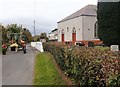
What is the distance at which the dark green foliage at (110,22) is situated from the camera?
78.6ft

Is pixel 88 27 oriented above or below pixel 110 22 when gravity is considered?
above

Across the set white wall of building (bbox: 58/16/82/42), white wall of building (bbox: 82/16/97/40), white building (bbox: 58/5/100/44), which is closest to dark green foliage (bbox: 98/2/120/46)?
white building (bbox: 58/5/100/44)

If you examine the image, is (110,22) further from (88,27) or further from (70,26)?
(70,26)

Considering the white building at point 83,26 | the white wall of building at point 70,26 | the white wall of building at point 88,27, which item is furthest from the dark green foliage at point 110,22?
the white wall of building at point 70,26

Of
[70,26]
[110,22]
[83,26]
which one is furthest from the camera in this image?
[70,26]

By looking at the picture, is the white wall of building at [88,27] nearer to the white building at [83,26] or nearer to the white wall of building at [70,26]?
the white building at [83,26]

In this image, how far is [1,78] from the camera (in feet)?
42.0

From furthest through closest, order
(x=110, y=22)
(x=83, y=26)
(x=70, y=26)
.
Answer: (x=70, y=26) → (x=83, y=26) → (x=110, y=22)

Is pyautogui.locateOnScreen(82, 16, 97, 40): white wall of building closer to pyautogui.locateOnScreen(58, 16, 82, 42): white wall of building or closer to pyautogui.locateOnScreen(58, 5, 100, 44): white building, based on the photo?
pyautogui.locateOnScreen(58, 5, 100, 44): white building

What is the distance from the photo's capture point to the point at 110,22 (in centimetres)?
2442

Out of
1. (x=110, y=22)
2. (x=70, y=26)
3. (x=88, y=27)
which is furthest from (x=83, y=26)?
(x=110, y=22)

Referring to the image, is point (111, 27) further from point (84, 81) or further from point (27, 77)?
point (84, 81)

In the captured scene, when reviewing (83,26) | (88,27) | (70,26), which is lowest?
(88,27)

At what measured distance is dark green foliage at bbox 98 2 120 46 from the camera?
78.6 ft
